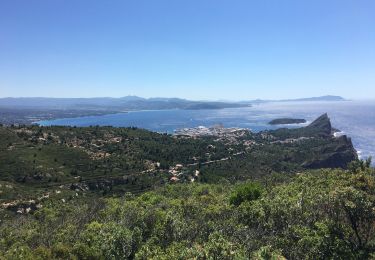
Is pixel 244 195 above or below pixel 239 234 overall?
below

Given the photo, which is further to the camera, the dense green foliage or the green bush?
the green bush

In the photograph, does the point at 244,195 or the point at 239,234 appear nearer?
the point at 239,234

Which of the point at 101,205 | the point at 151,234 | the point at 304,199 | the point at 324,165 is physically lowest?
the point at 324,165

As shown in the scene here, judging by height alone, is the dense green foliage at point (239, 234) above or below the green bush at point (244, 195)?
above

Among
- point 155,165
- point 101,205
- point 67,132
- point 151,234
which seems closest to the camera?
point 151,234

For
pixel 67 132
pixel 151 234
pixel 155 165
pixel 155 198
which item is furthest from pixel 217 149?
pixel 151 234

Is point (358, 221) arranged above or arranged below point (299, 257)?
above

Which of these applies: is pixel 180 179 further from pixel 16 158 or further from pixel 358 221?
pixel 358 221

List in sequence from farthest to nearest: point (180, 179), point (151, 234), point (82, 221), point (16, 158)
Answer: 1. point (180, 179)
2. point (16, 158)
3. point (82, 221)
4. point (151, 234)

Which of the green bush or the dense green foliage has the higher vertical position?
the dense green foliage

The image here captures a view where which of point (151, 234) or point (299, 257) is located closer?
point (299, 257)

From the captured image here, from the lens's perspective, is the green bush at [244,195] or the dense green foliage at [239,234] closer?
the dense green foliage at [239,234]
